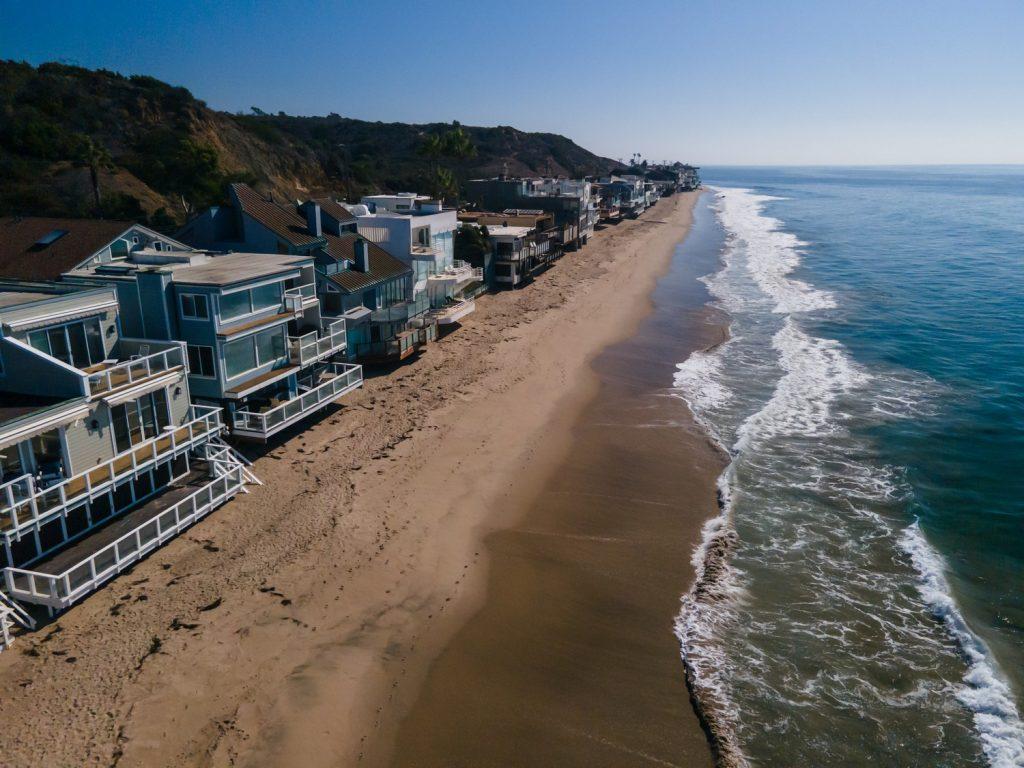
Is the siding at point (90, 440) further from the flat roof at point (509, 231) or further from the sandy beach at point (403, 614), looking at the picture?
the flat roof at point (509, 231)

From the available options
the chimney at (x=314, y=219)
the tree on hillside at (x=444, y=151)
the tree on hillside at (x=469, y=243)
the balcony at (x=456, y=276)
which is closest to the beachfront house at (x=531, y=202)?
the tree on hillside at (x=444, y=151)

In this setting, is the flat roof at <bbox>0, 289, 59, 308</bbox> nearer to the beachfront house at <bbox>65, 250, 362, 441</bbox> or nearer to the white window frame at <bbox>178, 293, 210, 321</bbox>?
the beachfront house at <bbox>65, 250, 362, 441</bbox>

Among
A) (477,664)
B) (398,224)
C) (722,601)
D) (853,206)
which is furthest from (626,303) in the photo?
(853,206)

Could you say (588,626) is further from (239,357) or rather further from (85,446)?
(239,357)

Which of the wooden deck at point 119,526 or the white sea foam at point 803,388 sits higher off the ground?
the wooden deck at point 119,526

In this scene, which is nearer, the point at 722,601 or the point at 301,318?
the point at 722,601

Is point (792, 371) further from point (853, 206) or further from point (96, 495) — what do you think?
point (853, 206)
